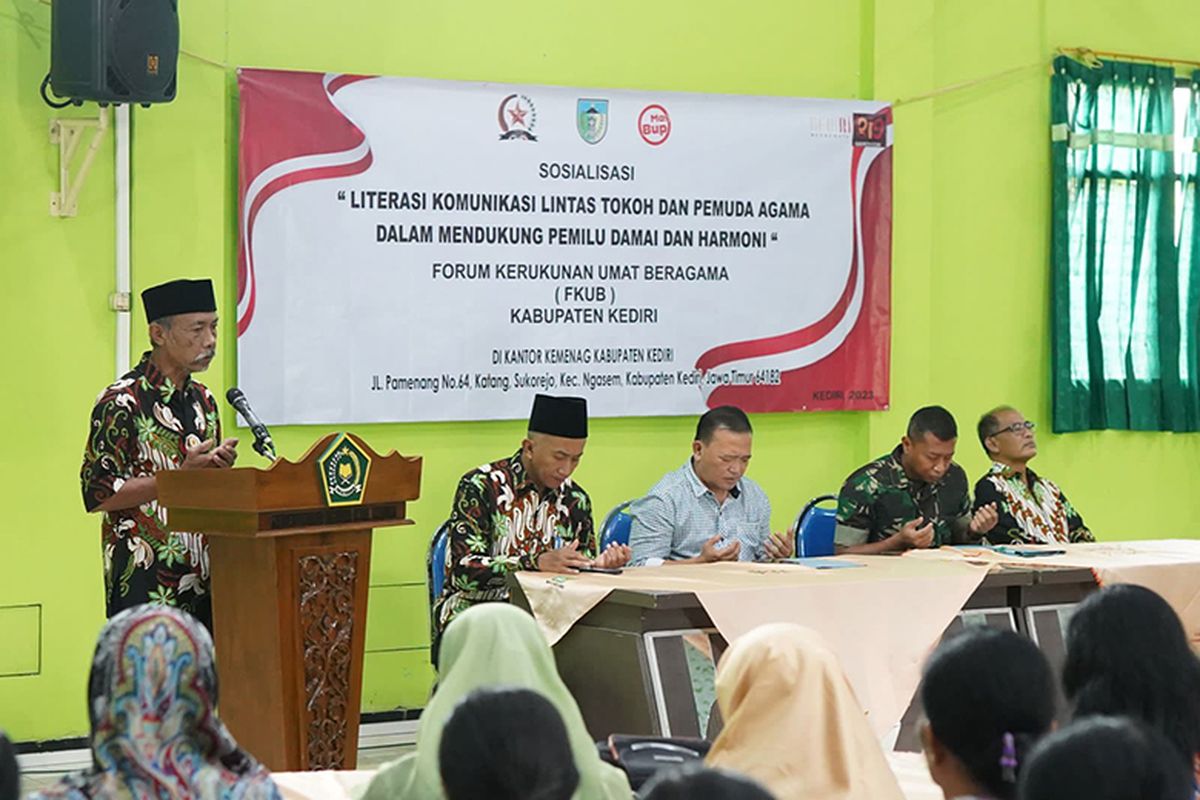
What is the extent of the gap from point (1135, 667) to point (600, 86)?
14.3ft

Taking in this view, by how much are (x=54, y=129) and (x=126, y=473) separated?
1822 millimetres

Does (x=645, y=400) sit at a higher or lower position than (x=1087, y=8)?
lower

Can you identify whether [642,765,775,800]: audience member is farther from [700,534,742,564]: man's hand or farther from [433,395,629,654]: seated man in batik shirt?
[700,534,742,564]: man's hand

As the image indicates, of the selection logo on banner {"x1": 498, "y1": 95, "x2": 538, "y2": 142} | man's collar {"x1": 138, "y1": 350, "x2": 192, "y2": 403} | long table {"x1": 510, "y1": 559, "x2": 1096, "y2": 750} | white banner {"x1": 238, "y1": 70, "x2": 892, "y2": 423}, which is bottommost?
long table {"x1": 510, "y1": 559, "x2": 1096, "y2": 750}

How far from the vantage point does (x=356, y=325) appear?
6.19 metres

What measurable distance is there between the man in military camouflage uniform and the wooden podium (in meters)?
2.11

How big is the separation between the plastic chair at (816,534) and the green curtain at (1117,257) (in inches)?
69.5

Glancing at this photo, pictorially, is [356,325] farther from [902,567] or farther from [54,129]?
[902,567]

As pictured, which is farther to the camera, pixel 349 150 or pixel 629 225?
pixel 629 225

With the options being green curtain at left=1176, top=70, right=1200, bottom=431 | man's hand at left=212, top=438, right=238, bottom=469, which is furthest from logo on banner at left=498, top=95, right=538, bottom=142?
green curtain at left=1176, top=70, right=1200, bottom=431

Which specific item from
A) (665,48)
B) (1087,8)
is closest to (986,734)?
(665,48)

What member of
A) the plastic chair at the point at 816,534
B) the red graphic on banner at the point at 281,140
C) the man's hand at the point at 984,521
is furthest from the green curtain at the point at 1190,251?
the red graphic on banner at the point at 281,140

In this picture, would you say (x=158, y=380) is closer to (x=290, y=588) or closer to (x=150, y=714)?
(x=290, y=588)

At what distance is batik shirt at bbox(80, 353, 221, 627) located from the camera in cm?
443
